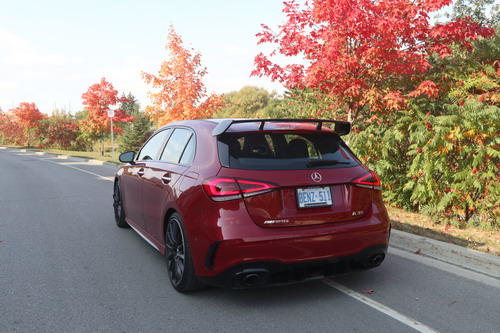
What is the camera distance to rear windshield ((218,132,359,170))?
359cm

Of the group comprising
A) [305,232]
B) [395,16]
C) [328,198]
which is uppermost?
[395,16]

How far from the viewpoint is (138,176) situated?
209 inches

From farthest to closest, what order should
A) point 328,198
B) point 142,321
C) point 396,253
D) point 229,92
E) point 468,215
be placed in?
point 229,92, point 468,215, point 396,253, point 328,198, point 142,321

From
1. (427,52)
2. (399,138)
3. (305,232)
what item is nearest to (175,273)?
(305,232)

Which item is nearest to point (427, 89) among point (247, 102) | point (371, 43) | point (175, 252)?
point (371, 43)

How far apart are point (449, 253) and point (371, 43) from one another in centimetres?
497

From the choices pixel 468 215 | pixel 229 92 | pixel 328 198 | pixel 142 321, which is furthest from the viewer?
pixel 229 92

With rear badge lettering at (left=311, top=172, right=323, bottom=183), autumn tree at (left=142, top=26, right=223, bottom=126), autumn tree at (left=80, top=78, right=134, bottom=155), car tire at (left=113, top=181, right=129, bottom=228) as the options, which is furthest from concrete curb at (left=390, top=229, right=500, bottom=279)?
autumn tree at (left=80, top=78, right=134, bottom=155)

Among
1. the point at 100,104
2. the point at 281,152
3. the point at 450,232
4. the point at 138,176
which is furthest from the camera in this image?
the point at 100,104

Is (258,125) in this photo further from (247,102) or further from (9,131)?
(247,102)

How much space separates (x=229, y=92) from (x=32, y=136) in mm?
42264

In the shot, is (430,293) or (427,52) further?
(427,52)

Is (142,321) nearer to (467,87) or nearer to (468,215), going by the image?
(468,215)

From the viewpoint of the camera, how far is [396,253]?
16.7ft
